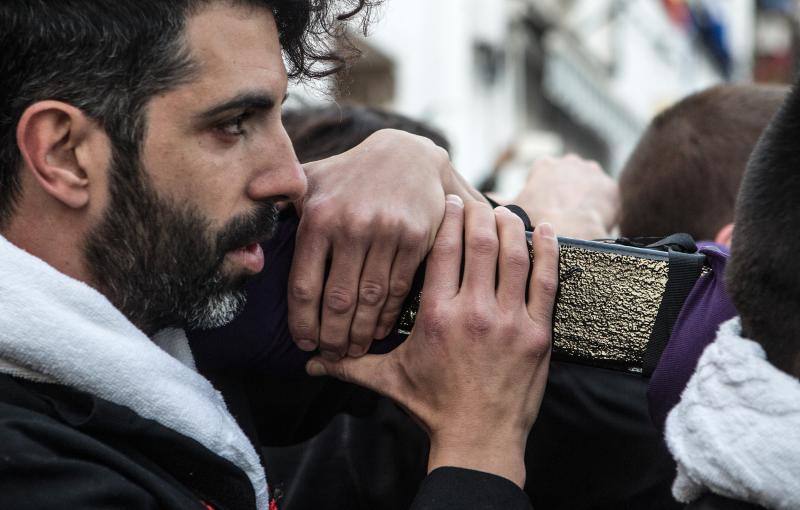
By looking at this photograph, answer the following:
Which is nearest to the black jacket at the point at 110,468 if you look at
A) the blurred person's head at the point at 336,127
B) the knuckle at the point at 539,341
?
the knuckle at the point at 539,341

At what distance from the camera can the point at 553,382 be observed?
1.93 meters

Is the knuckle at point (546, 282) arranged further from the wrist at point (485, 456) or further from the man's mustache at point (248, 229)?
the man's mustache at point (248, 229)

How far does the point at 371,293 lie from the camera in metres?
1.71

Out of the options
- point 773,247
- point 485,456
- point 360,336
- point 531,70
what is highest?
point 773,247

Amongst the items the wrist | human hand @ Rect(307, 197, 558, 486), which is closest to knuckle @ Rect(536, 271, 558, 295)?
human hand @ Rect(307, 197, 558, 486)

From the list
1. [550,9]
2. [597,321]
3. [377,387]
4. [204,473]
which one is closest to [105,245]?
[204,473]

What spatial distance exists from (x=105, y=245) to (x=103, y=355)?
22 cm

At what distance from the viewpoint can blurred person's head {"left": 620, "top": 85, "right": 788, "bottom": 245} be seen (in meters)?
2.76

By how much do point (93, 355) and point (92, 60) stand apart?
471 mm

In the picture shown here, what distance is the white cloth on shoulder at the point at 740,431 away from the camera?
1.13m

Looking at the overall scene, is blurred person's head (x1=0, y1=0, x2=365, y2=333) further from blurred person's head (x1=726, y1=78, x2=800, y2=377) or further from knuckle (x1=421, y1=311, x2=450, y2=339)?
blurred person's head (x1=726, y1=78, x2=800, y2=377)

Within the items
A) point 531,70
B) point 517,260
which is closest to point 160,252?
point 517,260

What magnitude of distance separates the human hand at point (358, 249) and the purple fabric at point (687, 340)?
42 cm

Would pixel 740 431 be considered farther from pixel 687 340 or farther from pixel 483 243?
pixel 483 243
